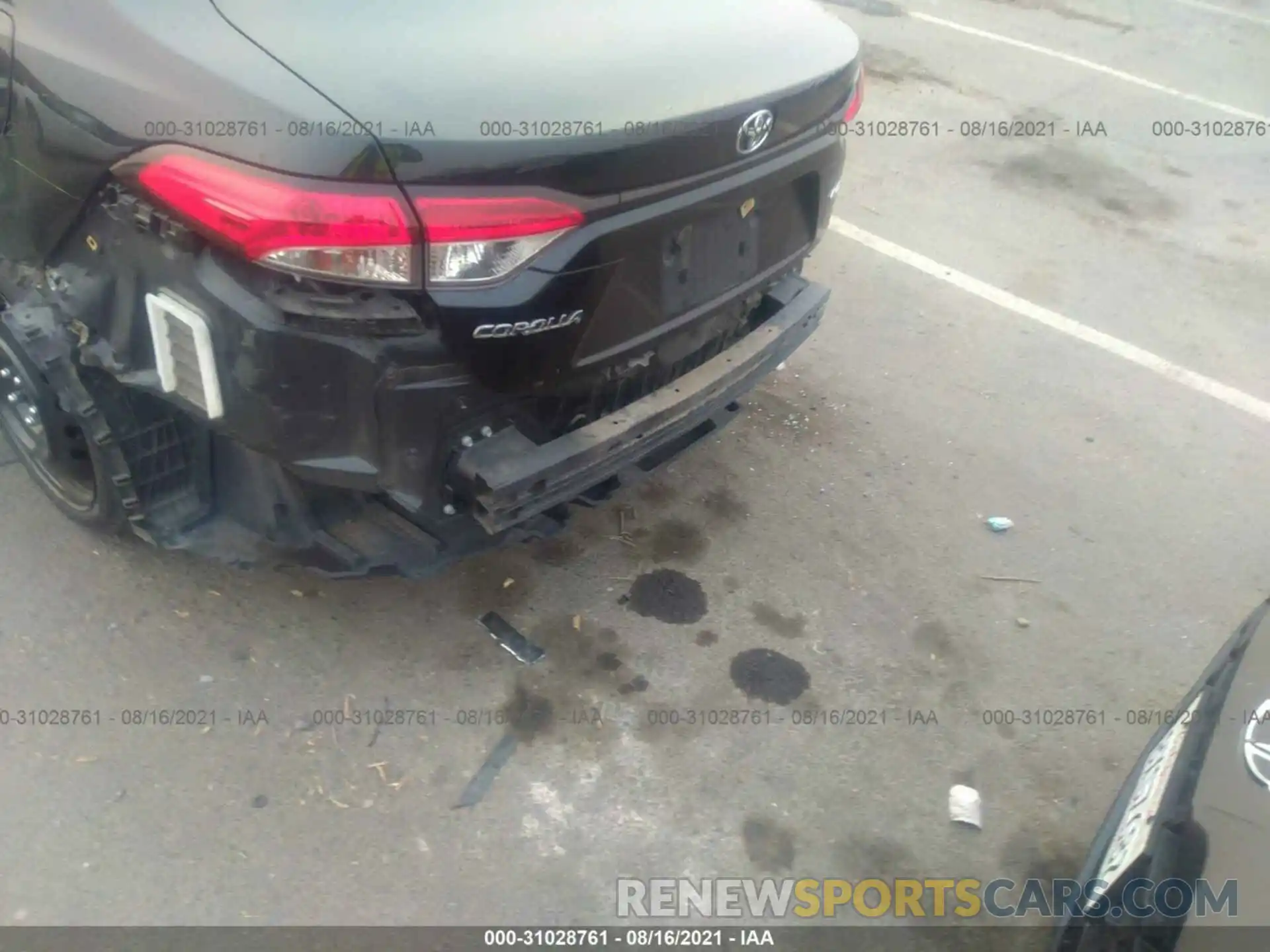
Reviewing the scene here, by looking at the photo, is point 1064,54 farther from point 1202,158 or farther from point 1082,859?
point 1082,859

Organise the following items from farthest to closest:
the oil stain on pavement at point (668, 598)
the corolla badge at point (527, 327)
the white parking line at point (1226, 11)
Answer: the white parking line at point (1226, 11) → the oil stain on pavement at point (668, 598) → the corolla badge at point (527, 327)

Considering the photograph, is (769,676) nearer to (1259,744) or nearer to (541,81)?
(1259,744)

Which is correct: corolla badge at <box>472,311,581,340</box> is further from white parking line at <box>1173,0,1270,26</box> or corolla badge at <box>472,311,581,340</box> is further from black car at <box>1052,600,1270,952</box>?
white parking line at <box>1173,0,1270,26</box>

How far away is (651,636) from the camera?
9.65ft

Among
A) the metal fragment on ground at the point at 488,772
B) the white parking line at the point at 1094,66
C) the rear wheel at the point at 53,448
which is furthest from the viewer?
the white parking line at the point at 1094,66

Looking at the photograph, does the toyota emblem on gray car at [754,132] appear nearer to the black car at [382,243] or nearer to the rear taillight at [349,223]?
the black car at [382,243]

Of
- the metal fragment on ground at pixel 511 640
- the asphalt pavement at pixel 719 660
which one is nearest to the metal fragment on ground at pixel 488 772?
the asphalt pavement at pixel 719 660

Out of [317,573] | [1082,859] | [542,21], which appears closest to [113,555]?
[317,573]

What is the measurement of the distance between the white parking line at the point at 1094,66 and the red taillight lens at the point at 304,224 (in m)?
7.62

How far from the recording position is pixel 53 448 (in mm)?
2799

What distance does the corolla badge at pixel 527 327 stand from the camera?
2061mm

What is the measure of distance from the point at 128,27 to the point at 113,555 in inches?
60.2

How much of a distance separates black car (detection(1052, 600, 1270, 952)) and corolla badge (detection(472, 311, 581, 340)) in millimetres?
1400

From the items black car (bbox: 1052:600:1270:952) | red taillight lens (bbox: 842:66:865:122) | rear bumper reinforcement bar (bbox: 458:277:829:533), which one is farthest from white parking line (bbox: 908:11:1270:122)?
black car (bbox: 1052:600:1270:952)
